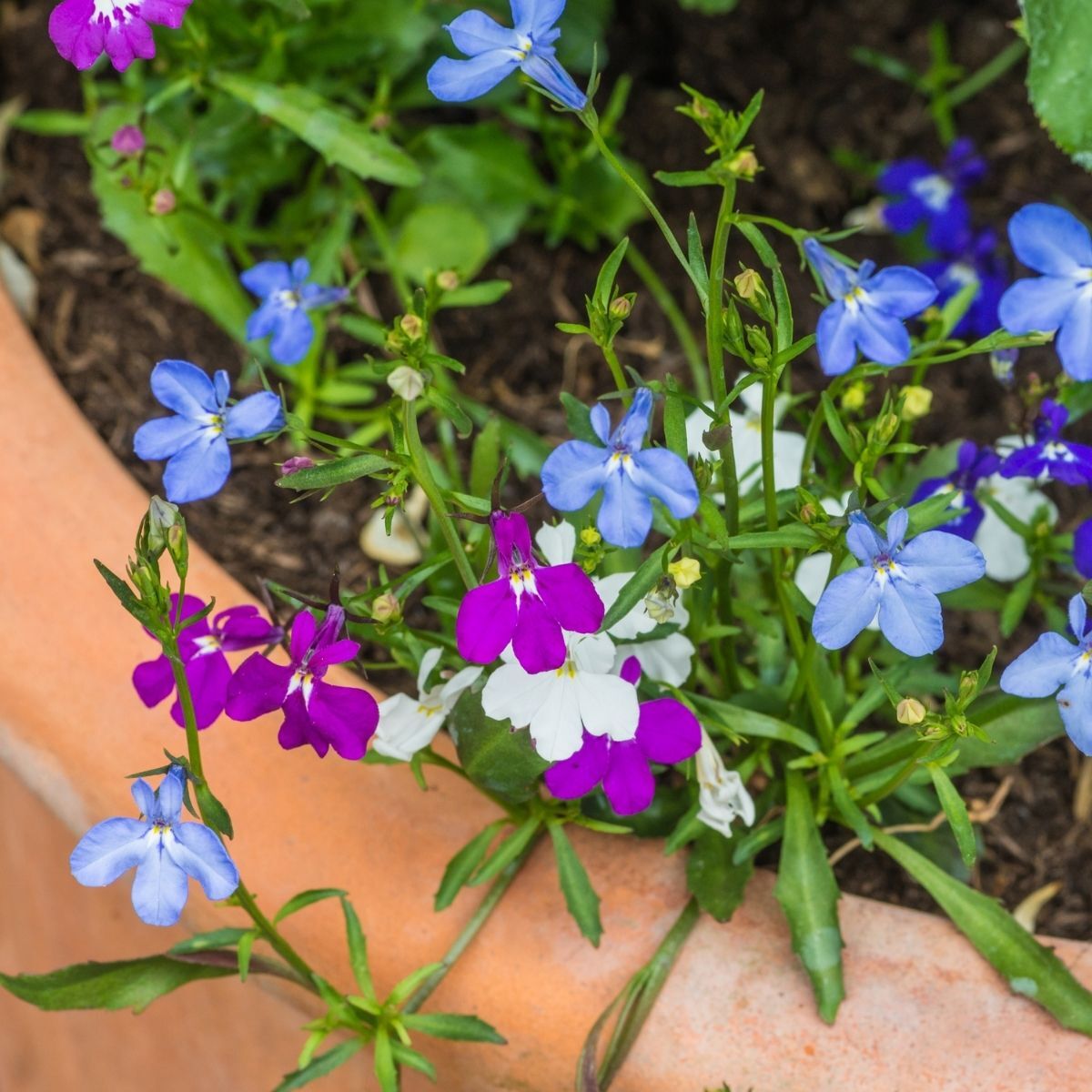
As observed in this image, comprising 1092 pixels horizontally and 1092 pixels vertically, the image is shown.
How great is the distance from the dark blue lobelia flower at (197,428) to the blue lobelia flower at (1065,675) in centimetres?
49

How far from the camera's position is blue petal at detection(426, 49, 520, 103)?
2.83 ft

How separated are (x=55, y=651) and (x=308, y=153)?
0.67 metres

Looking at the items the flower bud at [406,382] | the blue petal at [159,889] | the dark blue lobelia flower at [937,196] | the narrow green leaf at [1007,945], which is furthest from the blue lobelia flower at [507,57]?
the dark blue lobelia flower at [937,196]

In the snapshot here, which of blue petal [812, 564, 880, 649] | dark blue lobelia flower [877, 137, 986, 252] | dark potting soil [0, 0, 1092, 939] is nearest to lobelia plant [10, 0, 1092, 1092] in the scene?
blue petal [812, 564, 880, 649]

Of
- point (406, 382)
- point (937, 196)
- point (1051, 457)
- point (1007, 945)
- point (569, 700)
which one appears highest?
point (406, 382)

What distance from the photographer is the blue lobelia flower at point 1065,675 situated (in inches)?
34.6

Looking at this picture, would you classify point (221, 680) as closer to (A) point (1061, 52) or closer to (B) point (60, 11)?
(B) point (60, 11)

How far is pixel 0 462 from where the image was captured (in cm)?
129

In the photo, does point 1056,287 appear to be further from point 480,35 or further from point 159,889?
point 159,889

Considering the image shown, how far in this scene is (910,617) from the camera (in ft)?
2.79

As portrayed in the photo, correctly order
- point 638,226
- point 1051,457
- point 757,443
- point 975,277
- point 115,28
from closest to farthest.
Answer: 1. point 115,28
2. point 1051,457
3. point 757,443
4. point 975,277
5. point 638,226

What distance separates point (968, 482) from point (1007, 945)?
13.9 inches

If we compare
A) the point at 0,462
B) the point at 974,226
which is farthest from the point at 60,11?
the point at 974,226

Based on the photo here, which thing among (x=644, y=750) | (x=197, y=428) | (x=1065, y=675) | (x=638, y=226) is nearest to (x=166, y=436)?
(x=197, y=428)
